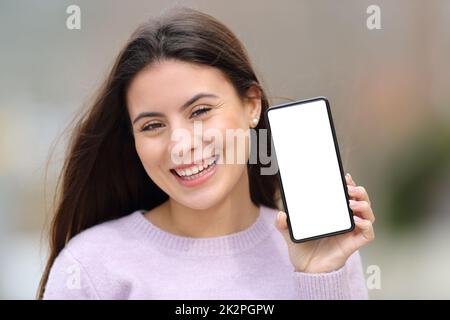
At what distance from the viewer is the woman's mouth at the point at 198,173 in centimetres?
91

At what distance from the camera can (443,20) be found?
1209mm

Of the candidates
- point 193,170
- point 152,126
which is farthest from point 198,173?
point 152,126

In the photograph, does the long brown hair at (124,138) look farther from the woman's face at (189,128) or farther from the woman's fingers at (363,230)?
the woman's fingers at (363,230)

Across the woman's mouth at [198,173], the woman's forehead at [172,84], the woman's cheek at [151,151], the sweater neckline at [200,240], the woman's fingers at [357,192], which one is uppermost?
the woman's forehead at [172,84]

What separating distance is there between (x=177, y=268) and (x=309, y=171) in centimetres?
30

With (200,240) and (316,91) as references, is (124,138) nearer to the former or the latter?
(200,240)

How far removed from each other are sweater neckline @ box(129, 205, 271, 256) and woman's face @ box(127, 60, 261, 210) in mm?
85

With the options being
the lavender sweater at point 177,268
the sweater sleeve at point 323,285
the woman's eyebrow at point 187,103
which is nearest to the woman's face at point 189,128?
the woman's eyebrow at point 187,103

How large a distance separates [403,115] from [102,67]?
27.8 inches

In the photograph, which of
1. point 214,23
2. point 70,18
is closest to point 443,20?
point 214,23

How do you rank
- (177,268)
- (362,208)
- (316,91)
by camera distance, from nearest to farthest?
1. (362,208)
2. (177,268)
3. (316,91)

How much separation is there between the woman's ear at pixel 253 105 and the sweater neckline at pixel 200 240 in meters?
Answer: 0.20

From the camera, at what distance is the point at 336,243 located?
889mm
